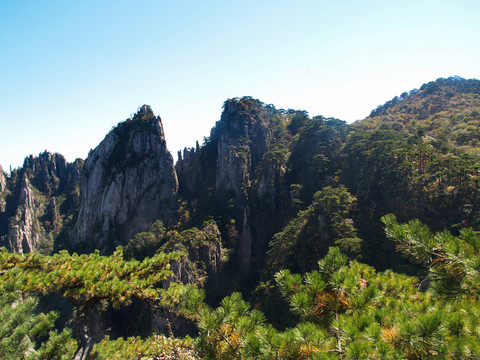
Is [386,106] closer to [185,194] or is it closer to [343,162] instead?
[343,162]

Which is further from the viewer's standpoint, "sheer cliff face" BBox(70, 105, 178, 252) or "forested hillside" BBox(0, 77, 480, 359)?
"sheer cliff face" BBox(70, 105, 178, 252)

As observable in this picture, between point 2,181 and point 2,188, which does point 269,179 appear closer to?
point 2,188

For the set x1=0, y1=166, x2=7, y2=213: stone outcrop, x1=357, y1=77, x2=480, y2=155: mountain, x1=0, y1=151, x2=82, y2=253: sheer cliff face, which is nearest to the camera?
x1=357, y1=77, x2=480, y2=155: mountain

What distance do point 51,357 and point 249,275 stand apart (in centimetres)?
2893

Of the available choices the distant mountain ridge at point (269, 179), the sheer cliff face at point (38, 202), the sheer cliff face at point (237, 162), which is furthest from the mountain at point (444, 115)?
the sheer cliff face at point (38, 202)

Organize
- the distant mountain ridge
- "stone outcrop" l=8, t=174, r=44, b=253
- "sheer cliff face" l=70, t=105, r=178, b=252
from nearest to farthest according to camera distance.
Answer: the distant mountain ridge → "sheer cliff face" l=70, t=105, r=178, b=252 → "stone outcrop" l=8, t=174, r=44, b=253

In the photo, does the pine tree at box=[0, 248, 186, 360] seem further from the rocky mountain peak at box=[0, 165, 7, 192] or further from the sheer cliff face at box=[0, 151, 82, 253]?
the rocky mountain peak at box=[0, 165, 7, 192]

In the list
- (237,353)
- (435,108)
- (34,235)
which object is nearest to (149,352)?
(237,353)

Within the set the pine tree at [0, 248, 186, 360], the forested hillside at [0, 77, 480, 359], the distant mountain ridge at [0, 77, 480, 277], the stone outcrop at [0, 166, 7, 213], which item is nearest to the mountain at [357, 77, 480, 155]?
the distant mountain ridge at [0, 77, 480, 277]

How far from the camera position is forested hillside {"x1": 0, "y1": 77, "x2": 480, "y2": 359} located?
328 cm

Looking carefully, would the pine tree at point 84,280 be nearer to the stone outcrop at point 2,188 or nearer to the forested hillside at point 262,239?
the forested hillside at point 262,239

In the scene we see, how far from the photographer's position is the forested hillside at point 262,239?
129 inches

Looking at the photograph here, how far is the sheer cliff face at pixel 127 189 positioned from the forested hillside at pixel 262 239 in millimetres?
258

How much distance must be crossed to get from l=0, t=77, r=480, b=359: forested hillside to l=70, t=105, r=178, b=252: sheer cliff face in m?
0.26
